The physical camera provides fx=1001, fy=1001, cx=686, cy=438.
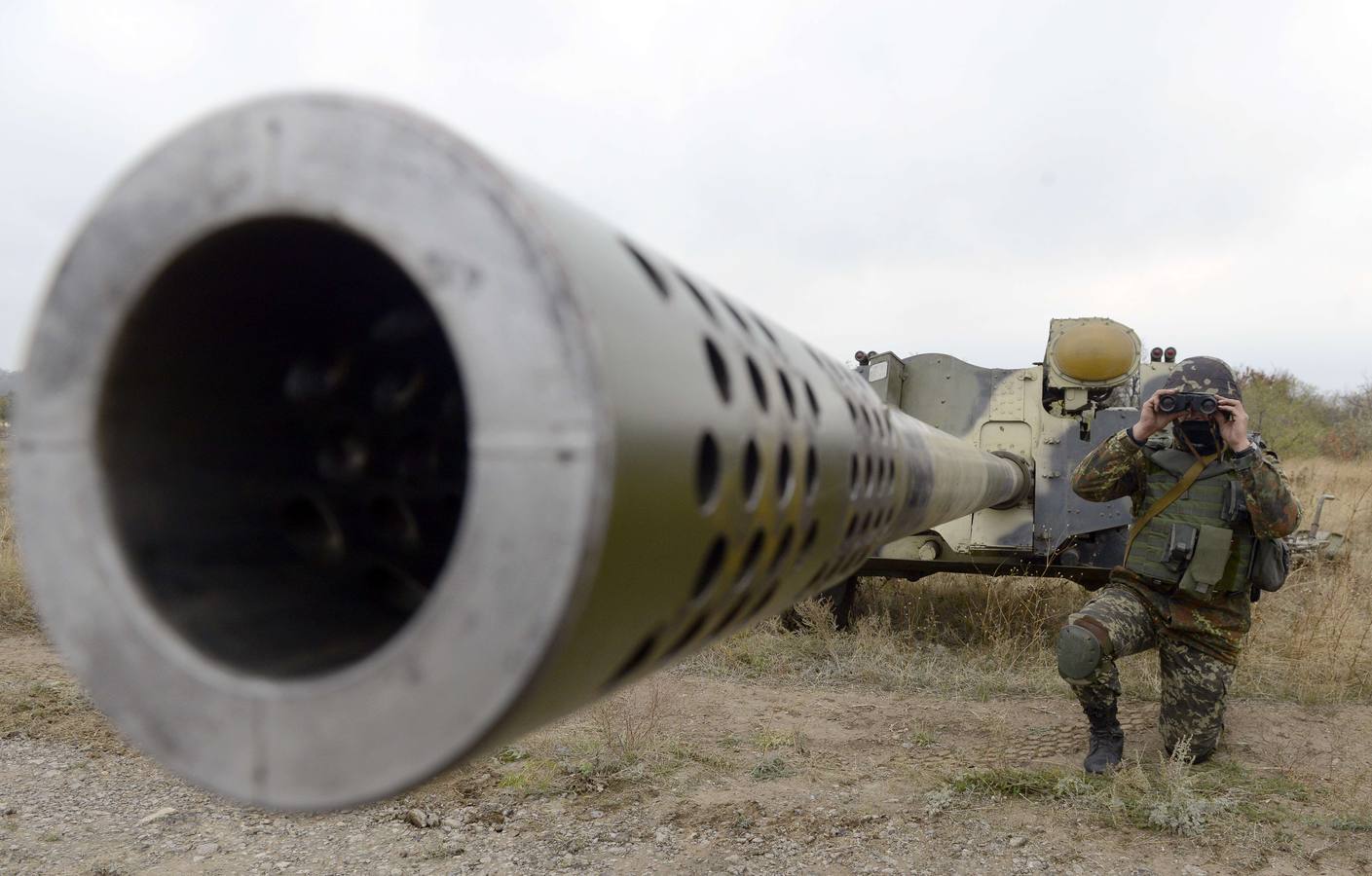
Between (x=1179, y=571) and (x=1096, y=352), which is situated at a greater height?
(x=1096, y=352)

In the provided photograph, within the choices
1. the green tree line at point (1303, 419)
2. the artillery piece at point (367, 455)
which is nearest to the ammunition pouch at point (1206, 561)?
the artillery piece at point (367, 455)

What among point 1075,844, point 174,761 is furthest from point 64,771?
point 174,761

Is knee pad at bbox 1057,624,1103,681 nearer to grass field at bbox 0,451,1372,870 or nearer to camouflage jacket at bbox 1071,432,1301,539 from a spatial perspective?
grass field at bbox 0,451,1372,870

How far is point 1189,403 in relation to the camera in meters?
4.32

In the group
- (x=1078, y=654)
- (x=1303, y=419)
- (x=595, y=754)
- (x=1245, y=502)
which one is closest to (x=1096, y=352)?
(x=1245, y=502)

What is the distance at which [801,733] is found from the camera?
5305 millimetres

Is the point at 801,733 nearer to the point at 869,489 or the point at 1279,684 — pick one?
the point at 1279,684

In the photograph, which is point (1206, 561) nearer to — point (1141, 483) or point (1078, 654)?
point (1141, 483)

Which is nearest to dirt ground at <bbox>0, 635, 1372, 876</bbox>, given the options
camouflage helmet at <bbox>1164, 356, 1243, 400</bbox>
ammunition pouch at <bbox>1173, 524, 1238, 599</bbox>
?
ammunition pouch at <bbox>1173, 524, 1238, 599</bbox>

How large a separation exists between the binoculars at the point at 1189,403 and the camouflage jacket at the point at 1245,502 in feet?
1.22

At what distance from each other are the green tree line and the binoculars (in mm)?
15638

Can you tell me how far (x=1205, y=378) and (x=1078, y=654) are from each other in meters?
1.46

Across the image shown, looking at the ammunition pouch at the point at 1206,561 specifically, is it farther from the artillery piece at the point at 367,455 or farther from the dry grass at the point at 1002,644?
the artillery piece at the point at 367,455

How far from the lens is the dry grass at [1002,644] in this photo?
619 centimetres
